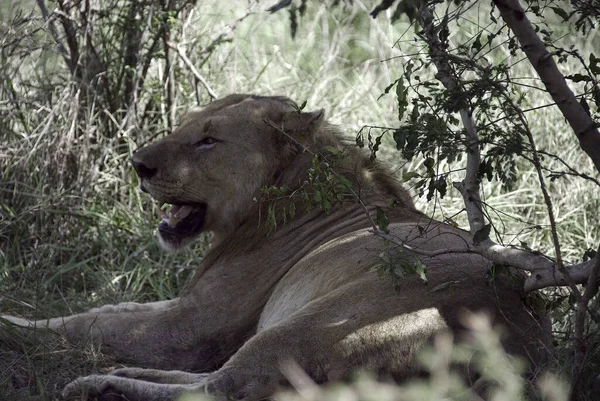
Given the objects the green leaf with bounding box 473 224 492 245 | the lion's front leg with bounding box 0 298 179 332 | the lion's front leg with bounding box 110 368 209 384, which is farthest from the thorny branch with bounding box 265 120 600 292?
the lion's front leg with bounding box 0 298 179 332

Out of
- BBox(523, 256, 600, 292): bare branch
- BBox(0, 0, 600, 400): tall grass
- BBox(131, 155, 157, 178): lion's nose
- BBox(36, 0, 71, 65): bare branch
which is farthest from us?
BBox(36, 0, 71, 65): bare branch

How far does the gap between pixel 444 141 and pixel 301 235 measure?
1.47 meters

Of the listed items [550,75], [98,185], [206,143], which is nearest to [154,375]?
[206,143]

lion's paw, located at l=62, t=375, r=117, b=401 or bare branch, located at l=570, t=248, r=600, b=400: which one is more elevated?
lion's paw, located at l=62, t=375, r=117, b=401

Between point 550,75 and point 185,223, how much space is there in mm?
2509

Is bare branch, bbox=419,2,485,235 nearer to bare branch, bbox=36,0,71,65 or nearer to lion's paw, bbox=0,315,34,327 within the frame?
lion's paw, bbox=0,315,34,327

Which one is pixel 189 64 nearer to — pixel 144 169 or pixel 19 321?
pixel 144 169

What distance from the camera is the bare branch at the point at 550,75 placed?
10.4ft

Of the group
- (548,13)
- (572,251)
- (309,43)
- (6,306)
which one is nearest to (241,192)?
(6,306)

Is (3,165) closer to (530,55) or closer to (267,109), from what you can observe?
(267,109)

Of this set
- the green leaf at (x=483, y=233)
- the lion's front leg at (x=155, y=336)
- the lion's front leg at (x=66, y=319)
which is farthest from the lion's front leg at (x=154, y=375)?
the green leaf at (x=483, y=233)

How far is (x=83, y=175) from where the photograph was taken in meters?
6.59

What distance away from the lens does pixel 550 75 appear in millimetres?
3262

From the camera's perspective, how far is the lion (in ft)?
12.2
